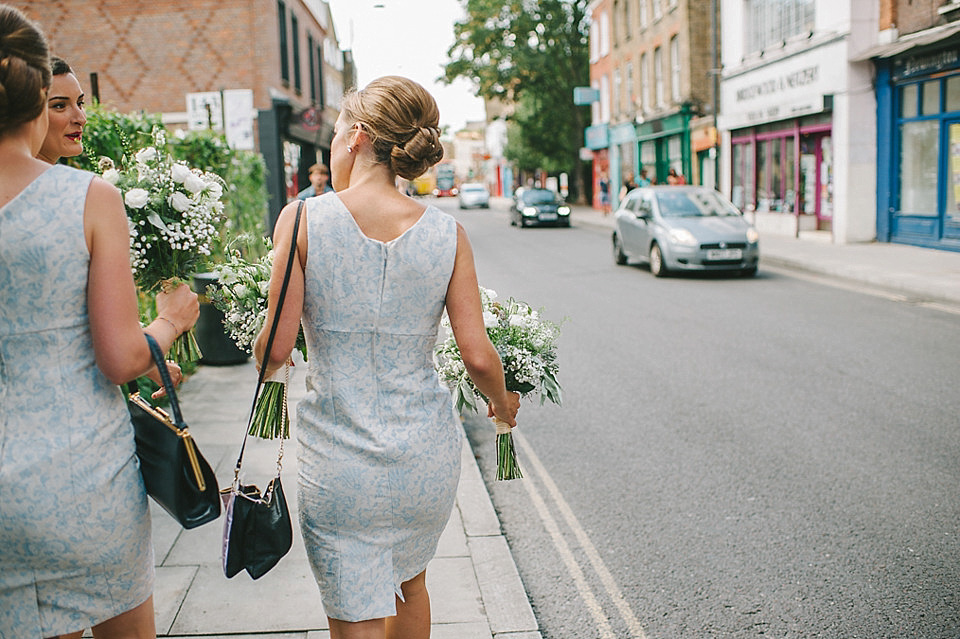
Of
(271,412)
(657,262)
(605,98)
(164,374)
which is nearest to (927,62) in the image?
(657,262)

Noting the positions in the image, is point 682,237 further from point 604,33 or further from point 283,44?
point 604,33

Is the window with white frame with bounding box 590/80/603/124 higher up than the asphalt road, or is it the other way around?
the window with white frame with bounding box 590/80/603/124

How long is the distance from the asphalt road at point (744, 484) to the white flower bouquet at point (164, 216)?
3.78 feet

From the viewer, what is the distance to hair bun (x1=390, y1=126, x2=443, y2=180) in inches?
88.0

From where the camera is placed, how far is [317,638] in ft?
10.8

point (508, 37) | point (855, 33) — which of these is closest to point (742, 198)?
point (855, 33)

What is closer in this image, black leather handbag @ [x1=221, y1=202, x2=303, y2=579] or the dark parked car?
black leather handbag @ [x1=221, y1=202, x2=303, y2=579]

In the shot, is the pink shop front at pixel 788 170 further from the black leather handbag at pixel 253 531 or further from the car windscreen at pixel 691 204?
the black leather handbag at pixel 253 531

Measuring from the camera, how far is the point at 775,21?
24.2 metres

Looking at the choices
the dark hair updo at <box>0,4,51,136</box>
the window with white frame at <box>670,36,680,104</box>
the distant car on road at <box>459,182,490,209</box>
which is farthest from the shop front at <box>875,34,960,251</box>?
the distant car on road at <box>459,182,490,209</box>

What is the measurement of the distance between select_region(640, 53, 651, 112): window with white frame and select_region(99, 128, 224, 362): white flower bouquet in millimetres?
35071

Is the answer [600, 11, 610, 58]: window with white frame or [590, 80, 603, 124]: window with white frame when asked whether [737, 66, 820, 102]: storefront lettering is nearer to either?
[600, 11, 610, 58]: window with white frame

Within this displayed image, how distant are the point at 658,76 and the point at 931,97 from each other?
58.5ft

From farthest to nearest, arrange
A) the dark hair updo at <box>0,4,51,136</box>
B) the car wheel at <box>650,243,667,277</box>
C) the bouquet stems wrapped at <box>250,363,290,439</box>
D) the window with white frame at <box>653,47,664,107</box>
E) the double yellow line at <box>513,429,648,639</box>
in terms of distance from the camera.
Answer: the window with white frame at <box>653,47,664,107</box> < the car wheel at <box>650,243,667,277</box> < the double yellow line at <box>513,429,648,639</box> < the bouquet stems wrapped at <box>250,363,290,439</box> < the dark hair updo at <box>0,4,51,136</box>
